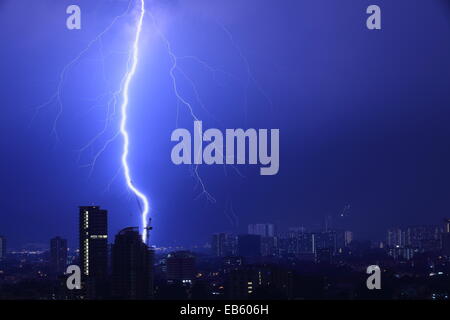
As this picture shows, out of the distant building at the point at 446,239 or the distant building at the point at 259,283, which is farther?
the distant building at the point at 446,239

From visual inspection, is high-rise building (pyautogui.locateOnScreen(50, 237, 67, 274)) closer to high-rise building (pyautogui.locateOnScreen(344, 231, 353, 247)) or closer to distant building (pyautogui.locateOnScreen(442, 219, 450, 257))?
high-rise building (pyautogui.locateOnScreen(344, 231, 353, 247))

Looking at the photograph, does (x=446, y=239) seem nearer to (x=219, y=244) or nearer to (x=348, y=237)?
(x=348, y=237)

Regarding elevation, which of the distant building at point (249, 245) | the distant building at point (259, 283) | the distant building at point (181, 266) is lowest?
the distant building at point (259, 283)

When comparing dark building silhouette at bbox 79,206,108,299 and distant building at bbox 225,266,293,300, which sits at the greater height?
dark building silhouette at bbox 79,206,108,299

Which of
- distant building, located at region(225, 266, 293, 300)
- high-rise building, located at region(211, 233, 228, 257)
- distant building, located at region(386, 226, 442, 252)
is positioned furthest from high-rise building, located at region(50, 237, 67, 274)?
distant building, located at region(386, 226, 442, 252)

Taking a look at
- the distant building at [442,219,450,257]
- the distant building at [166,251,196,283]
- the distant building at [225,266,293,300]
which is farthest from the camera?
the distant building at [442,219,450,257]

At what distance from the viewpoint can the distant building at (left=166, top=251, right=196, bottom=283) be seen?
6605 millimetres

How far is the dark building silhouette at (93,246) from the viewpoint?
255 inches

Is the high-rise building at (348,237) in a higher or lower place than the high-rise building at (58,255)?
higher

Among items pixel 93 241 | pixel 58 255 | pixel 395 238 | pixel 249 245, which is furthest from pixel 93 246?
pixel 395 238

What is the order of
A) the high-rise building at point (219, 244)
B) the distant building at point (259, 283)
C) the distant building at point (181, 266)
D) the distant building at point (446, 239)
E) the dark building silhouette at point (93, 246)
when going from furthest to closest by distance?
the distant building at point (446, 239), the high-rise building at point (219, 244), the distant building at point (181, 266), the dark building silhouette at point (93, 246), the distant building at point (259, 283)

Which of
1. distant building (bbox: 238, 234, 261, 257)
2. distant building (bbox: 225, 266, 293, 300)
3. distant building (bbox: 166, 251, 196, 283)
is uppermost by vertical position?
distant building (bbox: 238, 234, 261, 257)

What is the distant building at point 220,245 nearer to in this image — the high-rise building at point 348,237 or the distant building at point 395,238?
the high-rise building at point 348,237

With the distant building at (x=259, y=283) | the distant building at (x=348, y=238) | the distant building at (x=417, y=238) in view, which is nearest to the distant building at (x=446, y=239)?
the distant building at (x=417, y=238)
